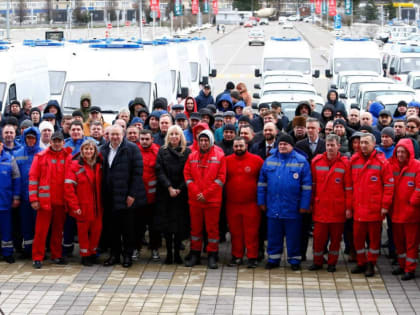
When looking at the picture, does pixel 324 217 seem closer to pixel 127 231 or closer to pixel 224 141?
pixel 224 141

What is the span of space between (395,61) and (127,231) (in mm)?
25387

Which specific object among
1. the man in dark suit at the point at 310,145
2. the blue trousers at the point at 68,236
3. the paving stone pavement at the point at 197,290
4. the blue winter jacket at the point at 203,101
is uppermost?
the man in dark suit at the point at 310,145

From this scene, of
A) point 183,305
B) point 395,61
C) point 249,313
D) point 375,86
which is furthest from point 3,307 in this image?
point 395,61

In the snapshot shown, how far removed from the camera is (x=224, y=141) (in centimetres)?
1217

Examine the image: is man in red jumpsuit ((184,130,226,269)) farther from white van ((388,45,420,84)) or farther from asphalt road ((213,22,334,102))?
asphalt road ((213,22,334,102))

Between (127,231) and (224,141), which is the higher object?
(224,141)

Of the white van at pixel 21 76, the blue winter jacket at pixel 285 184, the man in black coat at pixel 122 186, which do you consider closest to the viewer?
the blue winter jacket at pixel 285 184

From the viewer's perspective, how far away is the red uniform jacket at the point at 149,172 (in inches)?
470

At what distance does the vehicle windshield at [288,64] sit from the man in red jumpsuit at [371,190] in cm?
2113

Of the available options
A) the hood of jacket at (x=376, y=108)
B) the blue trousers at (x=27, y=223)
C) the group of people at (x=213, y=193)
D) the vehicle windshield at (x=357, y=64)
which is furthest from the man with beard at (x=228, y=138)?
the vehicle windshield at (x=357, y=64)

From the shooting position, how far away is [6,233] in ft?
38.9

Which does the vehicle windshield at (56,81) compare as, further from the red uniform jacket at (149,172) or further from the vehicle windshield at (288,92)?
the red uniform jacket at (149,172)

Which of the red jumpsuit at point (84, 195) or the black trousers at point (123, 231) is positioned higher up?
the red jumpsuit at point (84, 195)

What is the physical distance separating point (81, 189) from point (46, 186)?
438 mm
